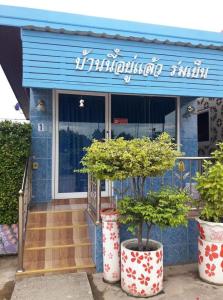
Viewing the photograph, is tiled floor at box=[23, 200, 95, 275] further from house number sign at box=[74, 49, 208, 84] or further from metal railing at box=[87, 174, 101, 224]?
house number sign at box=[74, 49, 208, 84]

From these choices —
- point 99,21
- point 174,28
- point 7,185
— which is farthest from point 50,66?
point 174,28

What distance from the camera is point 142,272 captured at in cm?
355

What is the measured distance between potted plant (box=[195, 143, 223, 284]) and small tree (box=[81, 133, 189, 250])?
355mm

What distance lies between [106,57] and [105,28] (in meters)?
0.79

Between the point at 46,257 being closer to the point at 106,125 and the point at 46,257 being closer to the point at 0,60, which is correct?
the point at 106,125

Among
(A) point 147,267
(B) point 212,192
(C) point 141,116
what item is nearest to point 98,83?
(C) point 141,116

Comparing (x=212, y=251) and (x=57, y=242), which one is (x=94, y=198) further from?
(x=212, y=251)

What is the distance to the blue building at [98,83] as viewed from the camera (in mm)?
4754

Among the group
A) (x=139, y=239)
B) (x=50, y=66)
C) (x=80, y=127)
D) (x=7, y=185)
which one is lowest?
(x=139, y=239)

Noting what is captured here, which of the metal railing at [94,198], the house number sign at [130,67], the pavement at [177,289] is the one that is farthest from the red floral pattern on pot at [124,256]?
the house number sign at [130,67]

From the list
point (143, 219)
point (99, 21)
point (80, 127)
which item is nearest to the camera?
point (143, 219)

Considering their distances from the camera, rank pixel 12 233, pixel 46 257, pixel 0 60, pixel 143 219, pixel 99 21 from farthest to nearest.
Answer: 1. pixel 0 60
2. pixel 99 21
3. pixel 12 233
4. pixel 46 257
5. pixel 143 219

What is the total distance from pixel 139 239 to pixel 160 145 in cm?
120

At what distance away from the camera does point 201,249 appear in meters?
3.98
